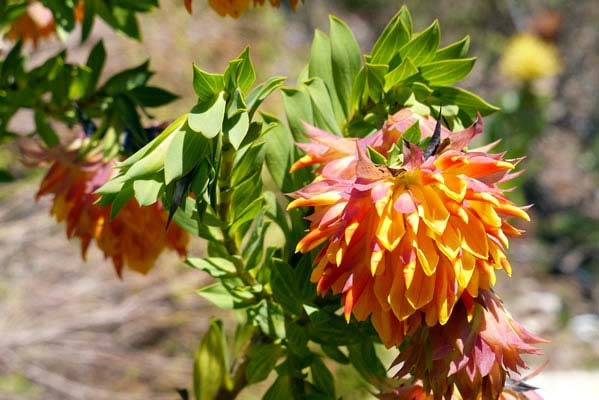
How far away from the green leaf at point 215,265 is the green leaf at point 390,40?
0.54 ft

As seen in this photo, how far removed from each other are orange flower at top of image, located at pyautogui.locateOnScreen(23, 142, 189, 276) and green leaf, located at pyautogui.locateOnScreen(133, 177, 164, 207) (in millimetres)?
120

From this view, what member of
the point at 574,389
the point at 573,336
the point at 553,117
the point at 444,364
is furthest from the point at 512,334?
the point at 553,117

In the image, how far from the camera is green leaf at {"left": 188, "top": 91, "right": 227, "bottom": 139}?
352 millimetres

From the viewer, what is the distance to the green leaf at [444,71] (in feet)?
1.42

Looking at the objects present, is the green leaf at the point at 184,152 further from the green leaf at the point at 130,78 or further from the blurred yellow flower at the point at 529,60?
the blurred yellow flower at the point at 529,60

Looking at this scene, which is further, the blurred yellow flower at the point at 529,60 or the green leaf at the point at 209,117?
the blurred yellow flower at the point at 529,60

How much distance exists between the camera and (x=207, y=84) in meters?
0.38

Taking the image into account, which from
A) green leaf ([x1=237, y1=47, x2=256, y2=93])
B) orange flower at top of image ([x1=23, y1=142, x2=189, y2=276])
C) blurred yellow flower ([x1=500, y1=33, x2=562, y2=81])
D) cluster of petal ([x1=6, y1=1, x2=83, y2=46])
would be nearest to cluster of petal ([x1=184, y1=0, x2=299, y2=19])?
green leaf ([x1=237, y1=47, x2=256, y2=93])

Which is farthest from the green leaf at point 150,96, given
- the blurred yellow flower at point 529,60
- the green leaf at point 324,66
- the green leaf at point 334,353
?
the blurred yellow flower at point 529,60

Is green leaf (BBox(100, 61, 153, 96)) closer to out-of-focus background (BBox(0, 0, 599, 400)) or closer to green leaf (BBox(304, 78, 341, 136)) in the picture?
green leaf (BBox(304, 78, 341, 136))

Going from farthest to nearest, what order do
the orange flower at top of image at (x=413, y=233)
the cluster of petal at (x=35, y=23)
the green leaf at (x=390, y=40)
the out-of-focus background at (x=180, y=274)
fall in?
the out-of-focus background at (x=180, y=274) → the cluster of petal at (x=35, y=23) → the green leaf at (x=390, y=40) → the orange flower at top of image at (x=413, y=233)

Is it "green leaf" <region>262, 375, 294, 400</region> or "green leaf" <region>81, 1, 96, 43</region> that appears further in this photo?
"green leaf" <region>81, 1, 96, 43</region>

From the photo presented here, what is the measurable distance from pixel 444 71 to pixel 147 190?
198mm

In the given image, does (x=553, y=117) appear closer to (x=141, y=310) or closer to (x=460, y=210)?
(x=141, y=310)
